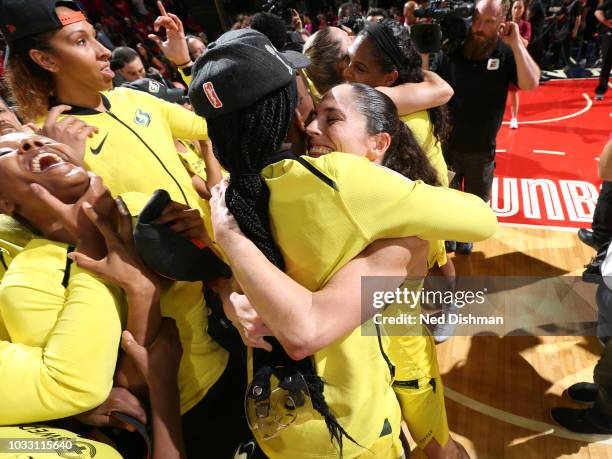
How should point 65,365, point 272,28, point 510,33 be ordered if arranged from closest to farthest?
1. point 65,365
2. point 510,33
3. point 272,28

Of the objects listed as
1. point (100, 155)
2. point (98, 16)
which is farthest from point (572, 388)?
point (98, 16)

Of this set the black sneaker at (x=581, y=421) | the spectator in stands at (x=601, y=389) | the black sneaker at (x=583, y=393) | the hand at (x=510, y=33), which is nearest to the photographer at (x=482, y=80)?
the hand at (x=510, y=33)

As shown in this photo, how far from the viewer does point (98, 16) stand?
11602 mm

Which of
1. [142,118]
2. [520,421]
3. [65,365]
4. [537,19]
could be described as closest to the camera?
[65,365]

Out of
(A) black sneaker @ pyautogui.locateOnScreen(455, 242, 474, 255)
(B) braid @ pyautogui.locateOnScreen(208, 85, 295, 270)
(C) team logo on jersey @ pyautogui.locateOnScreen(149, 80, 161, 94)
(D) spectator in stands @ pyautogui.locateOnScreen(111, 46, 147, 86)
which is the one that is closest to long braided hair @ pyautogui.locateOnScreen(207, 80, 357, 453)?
(B) braid @ pyautogui.locateOnScreen(208, 85, 295, 270)

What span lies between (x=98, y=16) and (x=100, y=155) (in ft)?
40.4

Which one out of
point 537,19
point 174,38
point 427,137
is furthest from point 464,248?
point 537,19

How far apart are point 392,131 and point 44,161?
0.96 meters

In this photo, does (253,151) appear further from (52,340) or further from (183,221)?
(52,340)

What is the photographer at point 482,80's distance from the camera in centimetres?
265

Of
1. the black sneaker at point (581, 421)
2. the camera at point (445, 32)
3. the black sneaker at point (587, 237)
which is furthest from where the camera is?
the black sneaker at point (587, 237)

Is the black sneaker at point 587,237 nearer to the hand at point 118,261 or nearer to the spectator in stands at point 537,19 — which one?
the hand at point 118,261

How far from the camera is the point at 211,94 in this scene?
2.87 ft

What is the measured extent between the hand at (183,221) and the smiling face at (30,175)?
26cm
